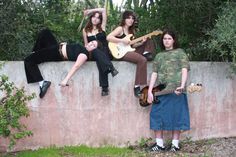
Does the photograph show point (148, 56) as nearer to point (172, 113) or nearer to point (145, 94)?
point (145, 94)

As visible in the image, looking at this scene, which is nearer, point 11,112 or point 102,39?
point 11,112

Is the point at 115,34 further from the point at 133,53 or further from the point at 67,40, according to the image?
the point at 67,40

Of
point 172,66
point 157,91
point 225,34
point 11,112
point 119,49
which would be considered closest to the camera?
point 11,112

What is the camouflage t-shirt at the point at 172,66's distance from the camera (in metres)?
7.74

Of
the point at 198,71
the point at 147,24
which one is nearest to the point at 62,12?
the point at 147,24

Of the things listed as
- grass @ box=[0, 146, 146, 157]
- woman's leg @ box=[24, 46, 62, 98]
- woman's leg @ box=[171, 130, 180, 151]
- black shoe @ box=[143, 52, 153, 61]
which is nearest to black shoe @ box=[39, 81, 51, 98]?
woman's leg @ box=[24, 46, 62, 98]

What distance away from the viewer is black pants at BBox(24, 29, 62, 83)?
8062 mm

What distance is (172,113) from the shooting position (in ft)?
25.7

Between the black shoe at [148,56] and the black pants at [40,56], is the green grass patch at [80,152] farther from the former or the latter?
the black shoe at [148,56]

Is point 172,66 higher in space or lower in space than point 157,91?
higher

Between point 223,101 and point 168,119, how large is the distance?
4.03ft

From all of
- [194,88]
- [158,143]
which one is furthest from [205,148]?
[194,88]

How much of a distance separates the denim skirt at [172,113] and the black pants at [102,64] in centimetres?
88

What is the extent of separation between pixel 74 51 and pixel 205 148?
8.34ft
